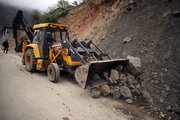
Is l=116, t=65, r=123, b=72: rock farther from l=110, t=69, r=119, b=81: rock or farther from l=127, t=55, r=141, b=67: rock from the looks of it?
l=127, t=55, r=141, b=67: rock

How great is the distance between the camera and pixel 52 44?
5180 mm

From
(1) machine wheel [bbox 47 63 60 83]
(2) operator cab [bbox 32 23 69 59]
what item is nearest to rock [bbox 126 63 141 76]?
(1) machine wheel [bbox 47 63 60 83]

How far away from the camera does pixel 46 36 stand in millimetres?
5023

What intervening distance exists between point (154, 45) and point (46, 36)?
16.0ft

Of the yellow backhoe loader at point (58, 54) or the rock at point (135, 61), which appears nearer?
the yellow backhoe loader at point (58, 54)

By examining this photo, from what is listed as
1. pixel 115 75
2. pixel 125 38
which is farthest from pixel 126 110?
pixel 125 38

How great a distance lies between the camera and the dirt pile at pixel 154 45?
360 centimetres

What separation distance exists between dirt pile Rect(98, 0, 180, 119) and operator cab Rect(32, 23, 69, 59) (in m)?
2.78

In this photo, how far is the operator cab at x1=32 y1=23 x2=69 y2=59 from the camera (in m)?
5.01

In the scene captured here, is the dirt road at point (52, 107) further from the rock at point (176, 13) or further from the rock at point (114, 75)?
the rock at point (176, 13)

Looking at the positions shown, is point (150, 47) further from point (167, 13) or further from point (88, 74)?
point (88, 74)

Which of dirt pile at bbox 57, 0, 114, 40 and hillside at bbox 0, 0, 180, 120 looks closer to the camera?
hillside at bbox 0, 0, 180, 120

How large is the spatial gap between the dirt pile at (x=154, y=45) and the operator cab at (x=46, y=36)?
9.14 ft

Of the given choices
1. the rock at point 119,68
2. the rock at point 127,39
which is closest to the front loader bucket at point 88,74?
the rock at point 119,68
